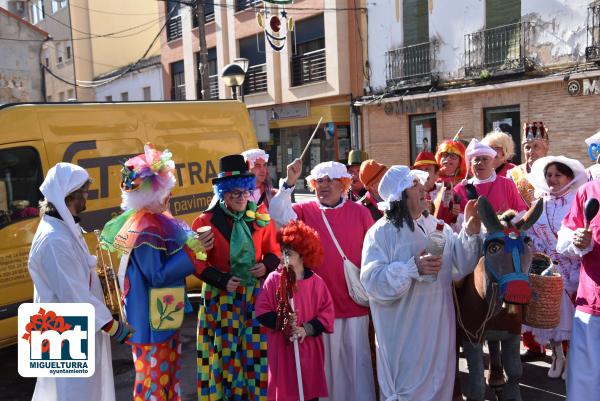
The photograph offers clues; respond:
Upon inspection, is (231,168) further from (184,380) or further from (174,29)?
(174,29)

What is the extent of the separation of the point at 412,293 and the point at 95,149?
4122mm

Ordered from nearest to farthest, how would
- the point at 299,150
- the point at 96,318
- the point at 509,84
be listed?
1. the point at 96,318
2. the point at 509,84
3. the point at 299,150

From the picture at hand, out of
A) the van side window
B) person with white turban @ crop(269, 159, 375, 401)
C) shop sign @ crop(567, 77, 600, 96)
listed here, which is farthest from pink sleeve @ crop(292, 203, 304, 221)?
shop sign @ crop(567, 77, 600, 96)

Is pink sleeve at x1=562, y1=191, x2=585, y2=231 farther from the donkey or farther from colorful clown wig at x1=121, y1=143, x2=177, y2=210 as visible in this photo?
colorful clown wig at x1=121, y1=143, x2=177, y2=210

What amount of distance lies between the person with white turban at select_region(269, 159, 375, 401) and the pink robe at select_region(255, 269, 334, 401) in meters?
0.43

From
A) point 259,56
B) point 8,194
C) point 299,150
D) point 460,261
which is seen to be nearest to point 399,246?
point 460,261

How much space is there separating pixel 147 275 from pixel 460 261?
6.52 feet

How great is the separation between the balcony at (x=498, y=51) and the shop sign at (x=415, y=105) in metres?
1.32

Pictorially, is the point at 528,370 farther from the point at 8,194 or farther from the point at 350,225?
the point at 8,194

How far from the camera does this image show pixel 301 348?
3.73m

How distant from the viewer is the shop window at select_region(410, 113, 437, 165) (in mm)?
18688

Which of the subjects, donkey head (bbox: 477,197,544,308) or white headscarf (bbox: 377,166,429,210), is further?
white headscarf (bbox: 377,166,429,210)

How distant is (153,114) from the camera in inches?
269

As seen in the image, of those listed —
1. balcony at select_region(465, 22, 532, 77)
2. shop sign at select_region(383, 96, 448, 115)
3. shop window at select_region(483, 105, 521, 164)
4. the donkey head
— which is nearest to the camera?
the donkey head
